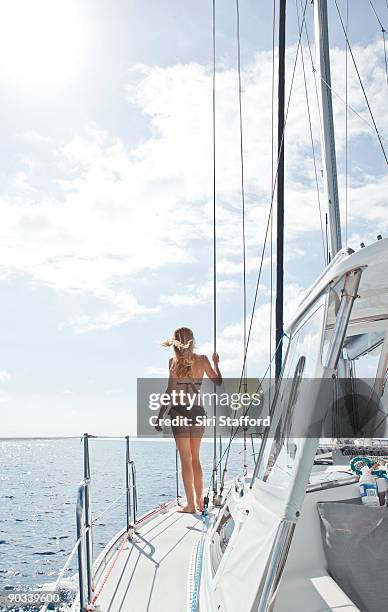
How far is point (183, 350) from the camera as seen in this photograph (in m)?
4.97

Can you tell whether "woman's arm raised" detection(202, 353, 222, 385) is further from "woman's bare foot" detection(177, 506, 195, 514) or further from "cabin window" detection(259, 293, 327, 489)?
"cabin window" detection(259, 293, 327, 489)

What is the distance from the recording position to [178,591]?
3.03 meters

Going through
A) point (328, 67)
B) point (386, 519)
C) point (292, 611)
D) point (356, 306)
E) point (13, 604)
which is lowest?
point (13, 604)

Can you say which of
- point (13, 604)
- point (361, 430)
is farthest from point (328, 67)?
point (13, 604)

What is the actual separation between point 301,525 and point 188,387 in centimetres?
270

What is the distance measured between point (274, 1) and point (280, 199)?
285 cm

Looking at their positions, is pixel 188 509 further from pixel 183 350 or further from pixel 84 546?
pixel 84 546

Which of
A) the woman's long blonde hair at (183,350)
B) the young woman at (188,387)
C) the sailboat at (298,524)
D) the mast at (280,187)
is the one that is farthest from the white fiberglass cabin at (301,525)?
the woman's long blonde hair at (183,350)

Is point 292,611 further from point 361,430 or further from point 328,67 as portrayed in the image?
point 328,67

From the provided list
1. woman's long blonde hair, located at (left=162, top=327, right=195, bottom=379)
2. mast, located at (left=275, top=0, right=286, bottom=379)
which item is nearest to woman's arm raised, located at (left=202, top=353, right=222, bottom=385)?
woman's long blonde hair, located at (left=162, top=327, right=195, bottom=379)

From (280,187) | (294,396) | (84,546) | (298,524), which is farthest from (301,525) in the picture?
(280,187)

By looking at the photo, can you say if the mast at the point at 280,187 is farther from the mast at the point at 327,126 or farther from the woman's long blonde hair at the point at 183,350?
the woman's long blonde hair at the point at 183,350

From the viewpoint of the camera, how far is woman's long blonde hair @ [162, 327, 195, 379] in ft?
16.3

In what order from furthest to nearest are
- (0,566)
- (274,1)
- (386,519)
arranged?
(0,566) → (274,1) → (386,519)
